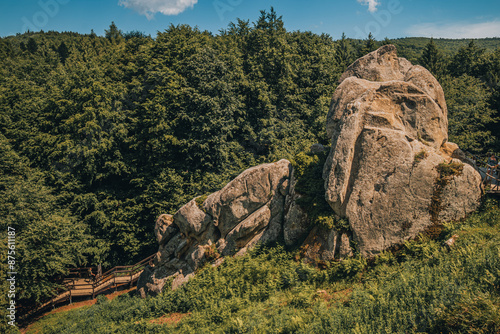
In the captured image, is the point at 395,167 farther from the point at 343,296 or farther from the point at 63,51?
the point at 63,51

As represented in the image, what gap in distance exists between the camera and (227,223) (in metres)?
18.9

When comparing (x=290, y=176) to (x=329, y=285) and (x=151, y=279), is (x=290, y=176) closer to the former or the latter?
(x=329, y=285)

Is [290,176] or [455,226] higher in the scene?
[290,176]

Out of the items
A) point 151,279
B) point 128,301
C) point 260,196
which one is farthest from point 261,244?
point 128,301

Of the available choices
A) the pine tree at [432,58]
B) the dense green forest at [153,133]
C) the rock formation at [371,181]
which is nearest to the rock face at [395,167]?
the rock formation at [371,181]

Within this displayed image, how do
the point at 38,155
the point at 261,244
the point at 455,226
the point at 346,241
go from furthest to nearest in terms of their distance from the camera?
1. the point at 38,155
2. the point at 261,244
3. the point at 346,241
4. the point at 455,226

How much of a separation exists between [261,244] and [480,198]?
10912 mm

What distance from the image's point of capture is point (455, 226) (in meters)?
12.4

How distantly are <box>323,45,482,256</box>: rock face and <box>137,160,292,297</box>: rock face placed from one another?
14.1 feet

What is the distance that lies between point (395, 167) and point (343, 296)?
6.11 metres

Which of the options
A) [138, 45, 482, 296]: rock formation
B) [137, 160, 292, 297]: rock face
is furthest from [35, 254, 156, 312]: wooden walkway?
[138, 45, 482, 296]: rock formation

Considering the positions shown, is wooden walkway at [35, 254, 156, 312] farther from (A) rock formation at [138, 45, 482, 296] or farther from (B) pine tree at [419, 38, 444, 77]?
(B) pine tree at [419, 38, 444, 77]

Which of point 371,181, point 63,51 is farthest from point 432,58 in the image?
point 63,51

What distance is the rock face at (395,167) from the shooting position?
13.0 metres
